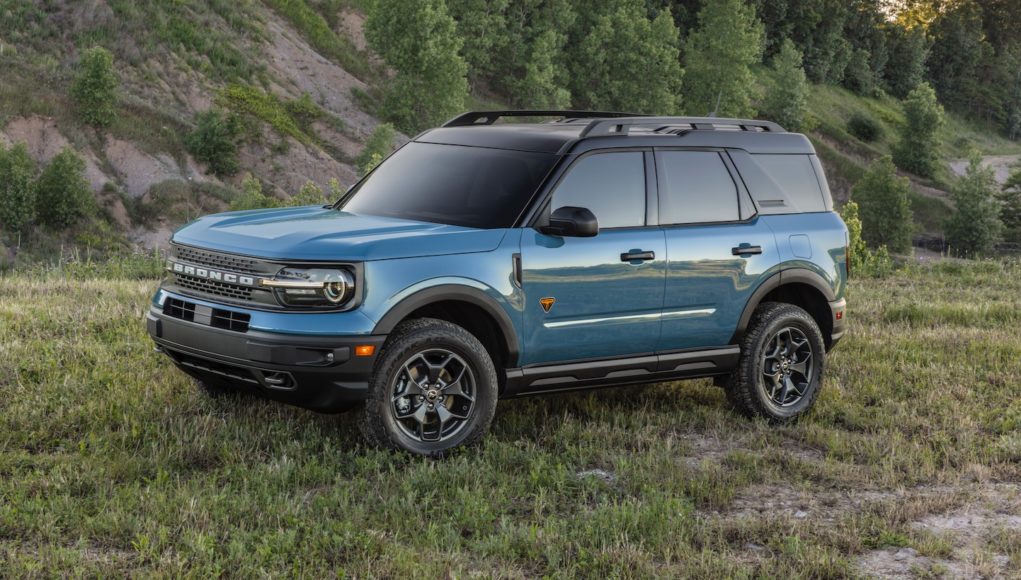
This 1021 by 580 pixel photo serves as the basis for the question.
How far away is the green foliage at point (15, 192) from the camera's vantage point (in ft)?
143

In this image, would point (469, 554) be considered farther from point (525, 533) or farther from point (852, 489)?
point (852, 489)

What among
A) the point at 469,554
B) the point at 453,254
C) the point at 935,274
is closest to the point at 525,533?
the point at 469,554

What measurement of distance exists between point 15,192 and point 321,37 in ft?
88.8

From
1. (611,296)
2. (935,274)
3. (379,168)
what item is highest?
(379,168)

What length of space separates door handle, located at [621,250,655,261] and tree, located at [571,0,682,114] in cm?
6860

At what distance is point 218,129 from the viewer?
49562mm

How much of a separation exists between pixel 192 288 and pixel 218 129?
146 feet

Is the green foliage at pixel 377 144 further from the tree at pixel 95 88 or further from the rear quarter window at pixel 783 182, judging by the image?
the rear quarter window at pixel 783 182

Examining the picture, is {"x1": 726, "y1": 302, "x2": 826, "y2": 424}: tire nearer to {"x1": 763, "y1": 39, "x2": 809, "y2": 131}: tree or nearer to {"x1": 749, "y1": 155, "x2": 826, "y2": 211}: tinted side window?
{"x1": 749, "y1": 155, "x2": 826, "y2": 211}: tinted side window

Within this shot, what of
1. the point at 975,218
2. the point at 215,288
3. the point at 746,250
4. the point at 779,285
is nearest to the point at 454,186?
the point at 215,288

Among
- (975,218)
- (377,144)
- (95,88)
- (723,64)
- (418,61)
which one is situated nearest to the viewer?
(95,88)

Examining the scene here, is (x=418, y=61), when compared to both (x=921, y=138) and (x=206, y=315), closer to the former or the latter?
(x=206, y=315)

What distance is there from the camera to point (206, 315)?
21.4 feet

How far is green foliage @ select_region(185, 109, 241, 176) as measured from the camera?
4909 cm
